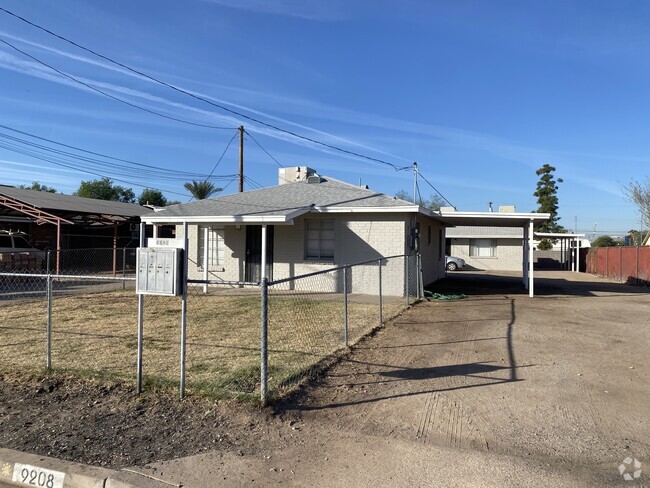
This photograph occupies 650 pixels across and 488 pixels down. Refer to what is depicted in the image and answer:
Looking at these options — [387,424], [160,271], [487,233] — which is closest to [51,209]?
[160,271]

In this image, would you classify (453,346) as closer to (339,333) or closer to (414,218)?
(339,333)

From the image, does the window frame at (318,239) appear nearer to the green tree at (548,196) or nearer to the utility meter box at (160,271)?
the utility meter box at (160,271)

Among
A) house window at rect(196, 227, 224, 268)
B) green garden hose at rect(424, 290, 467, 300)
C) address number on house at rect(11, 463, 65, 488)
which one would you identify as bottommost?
address number on house at rect(11, 463, 65, 488)

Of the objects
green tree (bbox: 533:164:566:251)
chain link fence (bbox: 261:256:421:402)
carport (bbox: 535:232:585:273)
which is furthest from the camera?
green tree (bbox: 533:164:566:251)

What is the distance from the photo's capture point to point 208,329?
29.2 ft

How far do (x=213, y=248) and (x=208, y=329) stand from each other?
8073 millimetres

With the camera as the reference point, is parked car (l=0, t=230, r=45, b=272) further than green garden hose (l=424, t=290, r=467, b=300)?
Yes

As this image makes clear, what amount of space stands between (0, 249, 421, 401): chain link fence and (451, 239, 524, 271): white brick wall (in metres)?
21.5

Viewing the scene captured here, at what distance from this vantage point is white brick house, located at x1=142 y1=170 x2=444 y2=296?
1427cm

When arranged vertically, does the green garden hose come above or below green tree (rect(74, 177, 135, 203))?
below

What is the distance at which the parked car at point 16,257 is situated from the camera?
18.1m

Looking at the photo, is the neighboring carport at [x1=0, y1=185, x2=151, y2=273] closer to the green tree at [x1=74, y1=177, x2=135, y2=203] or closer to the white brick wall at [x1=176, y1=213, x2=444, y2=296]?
the white brick wall at [x1=176, y1=213, x2=444, y2=296]

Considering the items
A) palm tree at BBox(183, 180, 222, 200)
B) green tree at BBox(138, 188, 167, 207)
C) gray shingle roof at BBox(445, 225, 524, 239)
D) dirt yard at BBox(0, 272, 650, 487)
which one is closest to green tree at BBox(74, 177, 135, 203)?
green tree at BBox(138, 188, 167, 207)

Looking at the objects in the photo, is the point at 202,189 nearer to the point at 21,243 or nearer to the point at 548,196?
the point at 21,243
